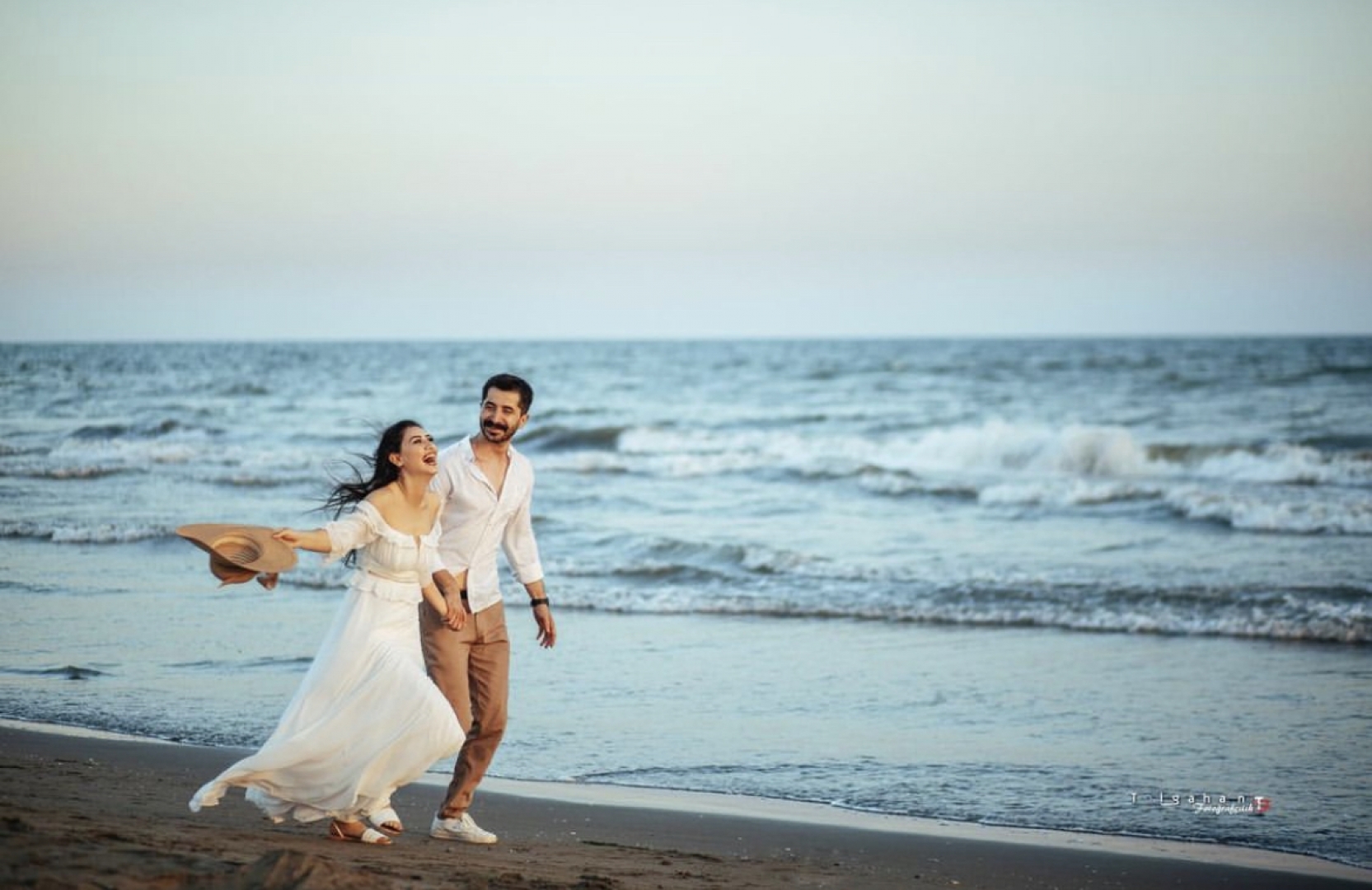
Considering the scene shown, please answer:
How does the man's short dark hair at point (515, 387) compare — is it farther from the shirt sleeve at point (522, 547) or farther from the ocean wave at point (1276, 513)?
the ocean wave at point (1276, 513)

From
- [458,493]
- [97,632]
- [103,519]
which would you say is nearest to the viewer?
[458,493]

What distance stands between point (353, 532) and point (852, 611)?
7692 mm

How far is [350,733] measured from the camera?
15.8 ft

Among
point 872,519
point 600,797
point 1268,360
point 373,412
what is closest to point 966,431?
point 872,519

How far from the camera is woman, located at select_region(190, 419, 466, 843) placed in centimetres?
479

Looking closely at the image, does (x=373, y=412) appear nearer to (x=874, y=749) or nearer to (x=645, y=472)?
(x=645, y=472)

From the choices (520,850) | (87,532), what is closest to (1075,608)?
(520,850)

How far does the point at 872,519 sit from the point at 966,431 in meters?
11.6

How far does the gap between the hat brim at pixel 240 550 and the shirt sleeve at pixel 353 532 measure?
7.8 inches

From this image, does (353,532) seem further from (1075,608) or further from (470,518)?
(1075,608)

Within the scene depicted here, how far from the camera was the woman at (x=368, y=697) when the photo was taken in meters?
4.79

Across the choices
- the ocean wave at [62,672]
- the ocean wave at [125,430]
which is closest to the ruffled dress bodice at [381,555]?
the ocean wave at [62,672]

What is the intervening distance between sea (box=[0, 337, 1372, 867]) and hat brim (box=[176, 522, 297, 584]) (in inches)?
108

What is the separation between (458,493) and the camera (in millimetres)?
5477
